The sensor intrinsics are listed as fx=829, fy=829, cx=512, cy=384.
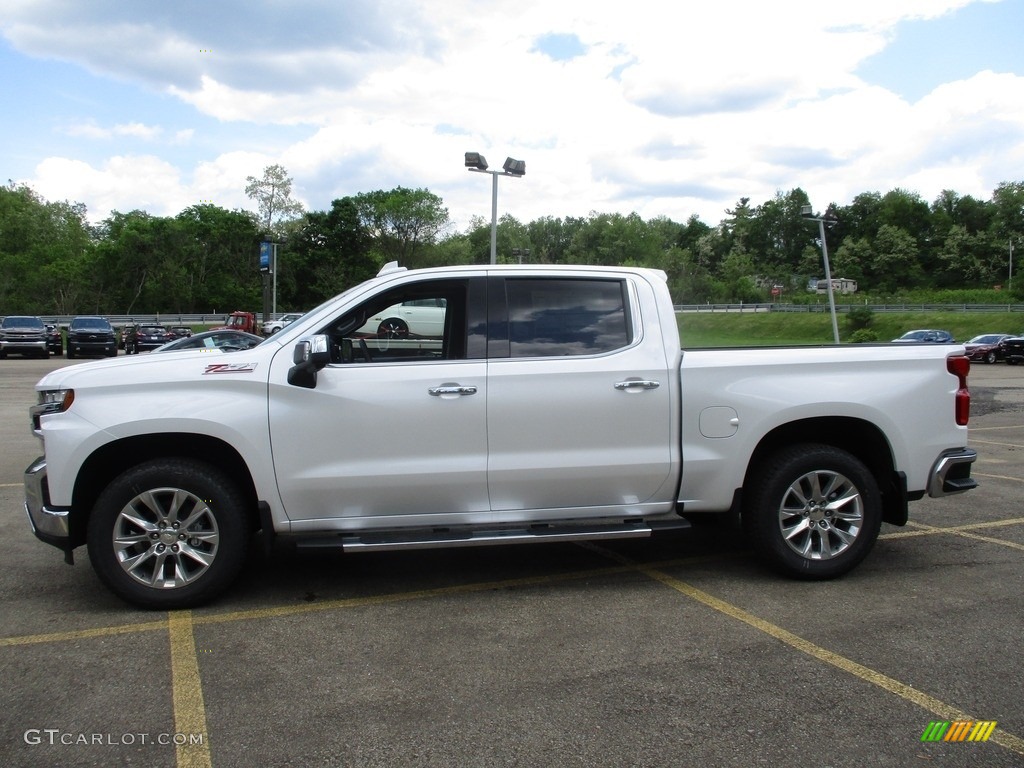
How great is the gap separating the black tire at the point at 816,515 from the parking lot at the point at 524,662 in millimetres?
191

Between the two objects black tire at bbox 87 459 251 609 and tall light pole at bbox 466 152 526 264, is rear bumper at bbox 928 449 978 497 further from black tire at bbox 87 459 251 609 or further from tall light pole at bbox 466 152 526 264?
tall light pole at bbox 466 152 526 264

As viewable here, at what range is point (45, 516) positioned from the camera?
4566mm

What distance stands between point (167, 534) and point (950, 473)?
4.73 metres

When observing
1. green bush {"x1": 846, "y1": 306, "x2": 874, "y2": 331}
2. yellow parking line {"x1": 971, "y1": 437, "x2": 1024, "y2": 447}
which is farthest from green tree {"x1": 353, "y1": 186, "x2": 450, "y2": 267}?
yellow parking line {"x1": 971, "y1": 437, "x2": 1024, "y2": 447}

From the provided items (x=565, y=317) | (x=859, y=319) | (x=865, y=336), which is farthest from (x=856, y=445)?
(x=859, y=319)

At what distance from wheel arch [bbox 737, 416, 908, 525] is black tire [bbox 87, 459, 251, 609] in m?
3.14

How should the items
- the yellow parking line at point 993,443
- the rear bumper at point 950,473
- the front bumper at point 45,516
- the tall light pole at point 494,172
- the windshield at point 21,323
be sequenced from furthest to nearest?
the windshield at point 21,323, the tall light pole at point 494,172, the yellow parking line at point 993,443, the rear bumper at point 950,473, the front bumper at point 45,516

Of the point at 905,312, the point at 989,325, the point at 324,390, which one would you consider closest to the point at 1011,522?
the point at 324,390

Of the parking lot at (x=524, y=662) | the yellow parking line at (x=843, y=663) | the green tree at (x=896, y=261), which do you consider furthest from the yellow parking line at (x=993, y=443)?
the green tree at (x=896, y=261)

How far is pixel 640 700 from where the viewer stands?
3564 mm

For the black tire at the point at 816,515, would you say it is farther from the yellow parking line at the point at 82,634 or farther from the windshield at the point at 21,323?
the windshield at the point at 21,323

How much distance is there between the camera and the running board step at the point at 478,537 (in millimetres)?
4586

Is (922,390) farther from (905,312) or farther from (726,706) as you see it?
(905,312)

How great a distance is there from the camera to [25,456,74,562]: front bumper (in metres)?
4.56
